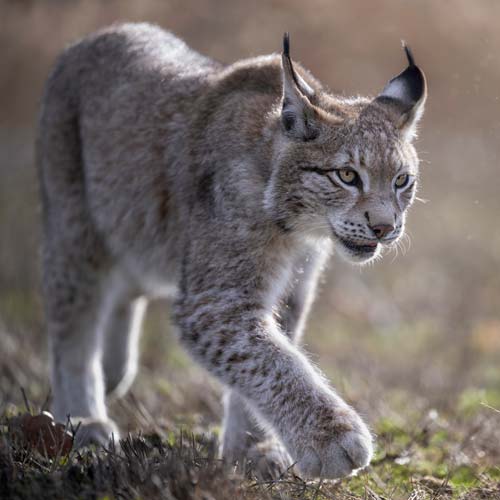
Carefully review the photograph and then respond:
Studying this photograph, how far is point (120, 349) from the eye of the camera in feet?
20.2

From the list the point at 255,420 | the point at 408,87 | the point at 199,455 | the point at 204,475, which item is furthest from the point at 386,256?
the point at 204,475

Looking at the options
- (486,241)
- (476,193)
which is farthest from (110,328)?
(476,193)

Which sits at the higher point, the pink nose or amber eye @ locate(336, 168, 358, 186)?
amber eye @ locate(336, 168, 358, 186)

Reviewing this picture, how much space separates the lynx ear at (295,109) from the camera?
13.8 ft

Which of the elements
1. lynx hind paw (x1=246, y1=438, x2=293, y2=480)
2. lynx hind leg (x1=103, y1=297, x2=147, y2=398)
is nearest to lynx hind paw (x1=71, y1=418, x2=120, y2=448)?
lynx hind paw (x1=246, y1=438, x2=293, y2=480)

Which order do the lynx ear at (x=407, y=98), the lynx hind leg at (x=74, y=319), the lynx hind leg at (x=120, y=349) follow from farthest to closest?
the lynx hind leg at (x=120, y=349) < the lynx hind leg at (x=74, y=319) < the lynx ear at (x=407, y=98)

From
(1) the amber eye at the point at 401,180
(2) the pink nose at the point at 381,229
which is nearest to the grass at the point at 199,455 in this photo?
(2) the pink nose at the point at 381,229

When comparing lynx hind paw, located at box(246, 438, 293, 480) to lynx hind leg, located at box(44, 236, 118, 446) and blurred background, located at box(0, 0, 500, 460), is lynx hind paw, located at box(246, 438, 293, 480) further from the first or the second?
lynx hind leg, located at box(44, 236, 118, 446)

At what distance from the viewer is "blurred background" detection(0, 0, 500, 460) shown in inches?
248

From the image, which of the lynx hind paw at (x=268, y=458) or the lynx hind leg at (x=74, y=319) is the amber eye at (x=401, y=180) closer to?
the lynx hind paw at (x=268, y=458)

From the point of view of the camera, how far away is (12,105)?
12383 mm

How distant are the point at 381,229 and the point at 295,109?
686mm

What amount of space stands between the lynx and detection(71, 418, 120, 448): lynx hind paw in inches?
0.6

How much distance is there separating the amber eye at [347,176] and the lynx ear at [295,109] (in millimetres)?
236
